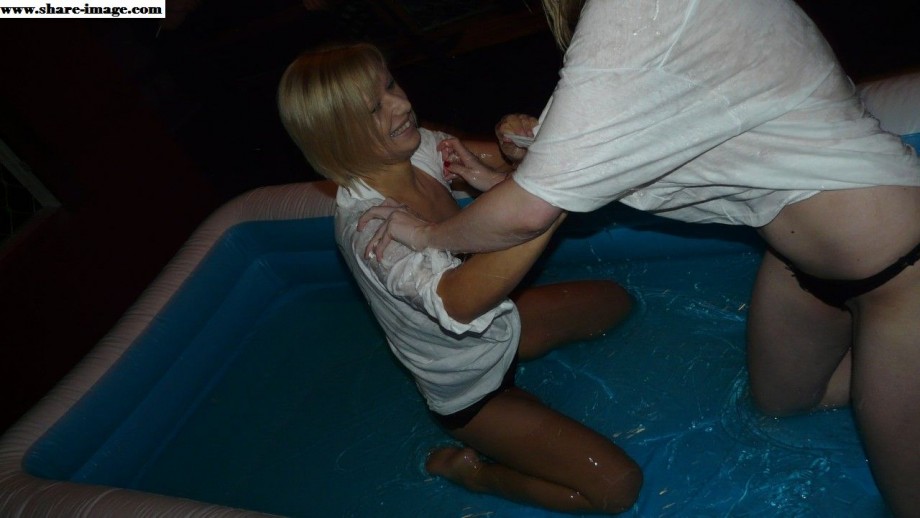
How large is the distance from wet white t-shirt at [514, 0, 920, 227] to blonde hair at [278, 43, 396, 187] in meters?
0.84

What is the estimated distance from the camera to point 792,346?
6.12 feet

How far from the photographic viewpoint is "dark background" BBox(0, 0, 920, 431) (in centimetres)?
382

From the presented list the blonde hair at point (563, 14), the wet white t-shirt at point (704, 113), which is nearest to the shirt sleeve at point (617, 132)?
the wet white t-shirt at point (704, 113)

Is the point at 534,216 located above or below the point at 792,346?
above

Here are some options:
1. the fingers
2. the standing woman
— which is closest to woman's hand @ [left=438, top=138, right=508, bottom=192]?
the fingers

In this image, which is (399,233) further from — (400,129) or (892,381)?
(892,381)

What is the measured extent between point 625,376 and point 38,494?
2.19m

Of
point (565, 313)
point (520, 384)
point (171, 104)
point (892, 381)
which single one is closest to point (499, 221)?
point (892, 381)

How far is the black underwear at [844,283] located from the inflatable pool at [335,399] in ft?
2.69

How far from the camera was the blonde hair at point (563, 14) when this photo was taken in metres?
1.24

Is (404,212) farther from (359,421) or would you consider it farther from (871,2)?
(871,2)

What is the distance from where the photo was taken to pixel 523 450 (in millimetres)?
2150

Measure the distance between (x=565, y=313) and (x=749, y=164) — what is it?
59.2 inches

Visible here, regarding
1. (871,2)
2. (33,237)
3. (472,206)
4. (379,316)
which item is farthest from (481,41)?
(472,206)
